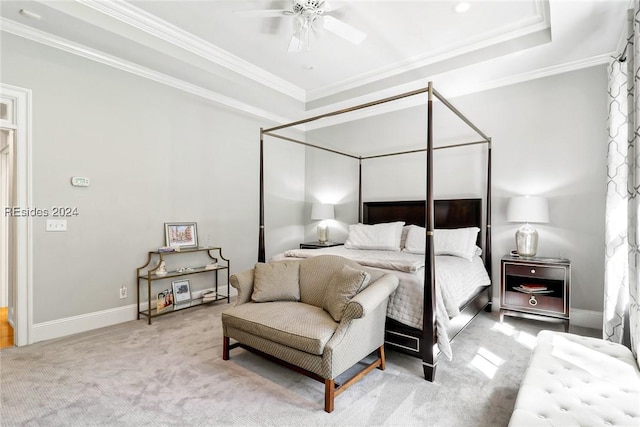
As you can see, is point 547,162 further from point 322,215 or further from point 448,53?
point 322,215

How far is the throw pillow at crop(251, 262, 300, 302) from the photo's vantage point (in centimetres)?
265

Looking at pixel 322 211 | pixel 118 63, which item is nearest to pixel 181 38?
pixel 118 63

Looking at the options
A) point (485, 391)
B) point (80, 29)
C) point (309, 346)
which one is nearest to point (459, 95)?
point (485, 391)

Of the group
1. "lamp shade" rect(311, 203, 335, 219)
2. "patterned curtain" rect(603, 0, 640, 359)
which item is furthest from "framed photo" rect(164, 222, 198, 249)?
"patterned curtain" rect(603, 0, 640, 359)

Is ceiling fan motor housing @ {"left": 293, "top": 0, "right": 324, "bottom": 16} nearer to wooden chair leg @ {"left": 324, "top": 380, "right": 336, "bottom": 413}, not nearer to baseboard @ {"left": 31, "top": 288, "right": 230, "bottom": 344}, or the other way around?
wooden chair leg @ {"left": 324, "top": 380, "right": 336, "bottom": 413}

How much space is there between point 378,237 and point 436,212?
34.4 inches

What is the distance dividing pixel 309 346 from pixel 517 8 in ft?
11.2

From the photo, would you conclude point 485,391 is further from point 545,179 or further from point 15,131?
point 15,131

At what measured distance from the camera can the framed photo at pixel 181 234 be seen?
3908 mm

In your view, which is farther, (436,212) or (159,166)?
(436,212)

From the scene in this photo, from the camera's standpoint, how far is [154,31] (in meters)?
3.17

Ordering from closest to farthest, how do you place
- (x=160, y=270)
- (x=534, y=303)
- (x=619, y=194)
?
1. (x=619, y=194)
2. (x=534, y=303)
3. (x=160, y=270)

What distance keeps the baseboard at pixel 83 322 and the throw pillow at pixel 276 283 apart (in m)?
1.85

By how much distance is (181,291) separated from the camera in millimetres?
3986
